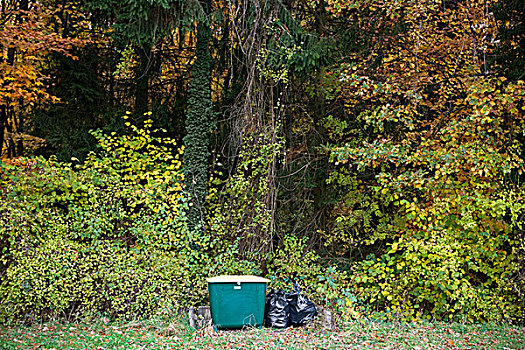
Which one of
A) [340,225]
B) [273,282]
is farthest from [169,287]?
[340,225]

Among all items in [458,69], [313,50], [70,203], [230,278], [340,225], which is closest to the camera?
[230,278]

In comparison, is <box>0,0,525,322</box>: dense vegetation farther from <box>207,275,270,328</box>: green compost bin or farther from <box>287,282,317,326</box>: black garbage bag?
<box>207,275,270,328</box>: green compost bin

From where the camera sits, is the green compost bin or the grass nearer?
the grass

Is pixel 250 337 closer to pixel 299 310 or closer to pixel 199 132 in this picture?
pixel 299 310

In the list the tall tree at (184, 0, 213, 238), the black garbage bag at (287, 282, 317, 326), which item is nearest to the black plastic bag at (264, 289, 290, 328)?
the black garbage bag at (287, 282, 317, 326)

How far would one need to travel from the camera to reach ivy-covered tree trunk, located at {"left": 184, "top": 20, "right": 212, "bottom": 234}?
7.80 m

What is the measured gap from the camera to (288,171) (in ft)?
29.1

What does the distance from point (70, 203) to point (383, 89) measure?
5172 mm

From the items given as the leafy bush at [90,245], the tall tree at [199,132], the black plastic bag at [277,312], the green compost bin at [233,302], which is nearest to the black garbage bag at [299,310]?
the black plastic bag at [277,312]

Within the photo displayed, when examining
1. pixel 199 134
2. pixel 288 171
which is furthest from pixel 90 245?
pixel 288 171

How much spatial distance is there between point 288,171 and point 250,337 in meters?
3.80

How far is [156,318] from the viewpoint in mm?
6570

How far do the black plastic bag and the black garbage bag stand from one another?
0.21ft

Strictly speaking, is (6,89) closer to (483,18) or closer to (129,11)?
(129,11)
